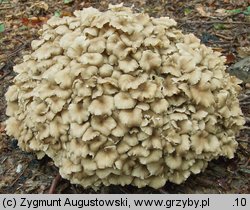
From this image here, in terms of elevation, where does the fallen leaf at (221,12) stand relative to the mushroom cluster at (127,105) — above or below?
below

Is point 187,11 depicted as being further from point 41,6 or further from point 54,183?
point 54,183

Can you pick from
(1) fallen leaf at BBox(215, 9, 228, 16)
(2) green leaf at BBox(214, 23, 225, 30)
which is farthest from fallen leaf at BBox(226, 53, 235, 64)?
(1) fallen leaf at BBox(215, 9, 228, 16)

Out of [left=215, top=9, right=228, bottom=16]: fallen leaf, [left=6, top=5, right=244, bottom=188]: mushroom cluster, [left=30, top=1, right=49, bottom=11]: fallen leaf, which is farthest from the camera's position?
[left=30, top=1, right=49, bottom=11]: fallen leaf

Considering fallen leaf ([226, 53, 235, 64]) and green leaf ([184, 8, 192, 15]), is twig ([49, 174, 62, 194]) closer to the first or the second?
fallen leaf ([226, 53, 235, 64])

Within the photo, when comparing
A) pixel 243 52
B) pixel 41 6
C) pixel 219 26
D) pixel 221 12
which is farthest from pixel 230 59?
pixel 41 6

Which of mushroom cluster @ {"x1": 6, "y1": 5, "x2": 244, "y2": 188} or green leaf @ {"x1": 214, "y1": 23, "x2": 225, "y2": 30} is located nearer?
mushroom cluster @ {"x1": 6, "y1": 5, "x2": 244, "y2": 188}

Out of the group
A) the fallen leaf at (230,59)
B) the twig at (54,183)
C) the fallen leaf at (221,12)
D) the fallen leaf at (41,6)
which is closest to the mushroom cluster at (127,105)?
the twig at (54,183)

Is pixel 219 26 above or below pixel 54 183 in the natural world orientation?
below

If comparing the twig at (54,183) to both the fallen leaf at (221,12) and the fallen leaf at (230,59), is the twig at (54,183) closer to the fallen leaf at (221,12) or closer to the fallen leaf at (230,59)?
the fallen leaf at (230,59)

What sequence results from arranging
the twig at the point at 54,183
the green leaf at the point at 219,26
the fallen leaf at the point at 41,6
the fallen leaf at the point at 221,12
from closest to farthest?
the twig at the point at 54,183, the green leaf at the point at 219,26, the fallen leaf at the point at 221,12, the fallen leaf at the point at 41,6
